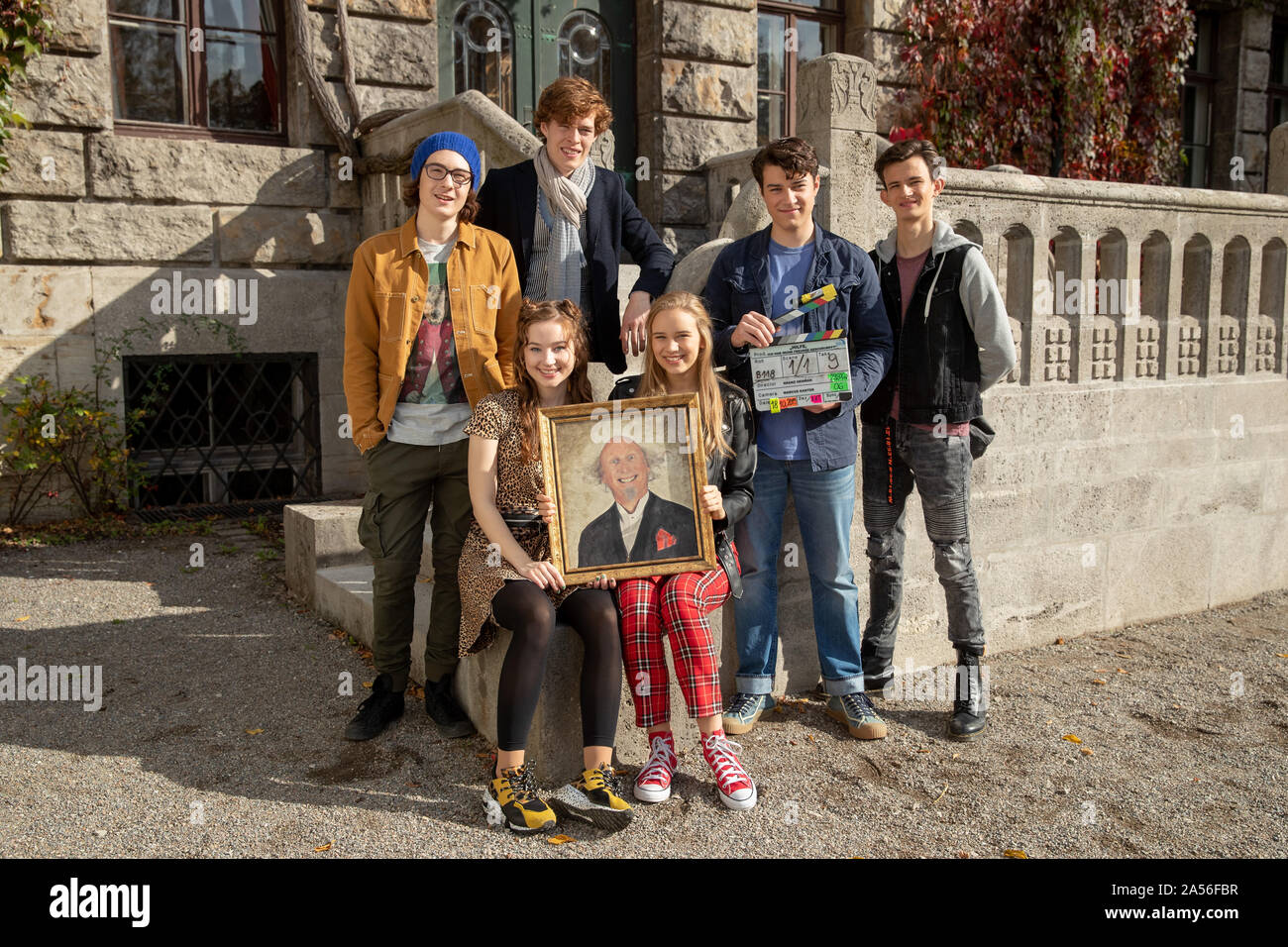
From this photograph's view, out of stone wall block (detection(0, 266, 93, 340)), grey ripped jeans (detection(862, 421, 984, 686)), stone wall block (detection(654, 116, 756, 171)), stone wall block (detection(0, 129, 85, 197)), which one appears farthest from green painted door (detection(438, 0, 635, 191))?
grey ripped jeans (detection(862, 421, 984, 686))

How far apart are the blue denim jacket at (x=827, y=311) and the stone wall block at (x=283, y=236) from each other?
449cm

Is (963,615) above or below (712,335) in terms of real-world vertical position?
below

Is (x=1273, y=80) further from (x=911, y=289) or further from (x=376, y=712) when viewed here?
(x=376, y=712)

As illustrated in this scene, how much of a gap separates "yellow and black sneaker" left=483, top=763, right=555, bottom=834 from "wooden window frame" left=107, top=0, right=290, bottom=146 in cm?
579

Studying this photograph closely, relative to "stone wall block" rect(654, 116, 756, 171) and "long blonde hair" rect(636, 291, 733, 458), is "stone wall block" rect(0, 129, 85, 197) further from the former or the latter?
"long blonde hair" rect(636, 291, 733, 458)

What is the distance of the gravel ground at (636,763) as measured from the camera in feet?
10.6

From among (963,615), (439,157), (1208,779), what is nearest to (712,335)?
(439,157)

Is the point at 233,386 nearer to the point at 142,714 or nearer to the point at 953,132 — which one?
the point at 142,714

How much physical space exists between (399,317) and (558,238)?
650mm

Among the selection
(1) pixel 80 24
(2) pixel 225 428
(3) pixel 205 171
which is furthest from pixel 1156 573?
(1) pixel 80 24

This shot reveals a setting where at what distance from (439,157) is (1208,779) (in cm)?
341

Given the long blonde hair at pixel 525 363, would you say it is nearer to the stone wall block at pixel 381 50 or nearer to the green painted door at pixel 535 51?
the stone wall block at pixel 381 50

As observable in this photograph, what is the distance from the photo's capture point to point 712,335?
3.85m

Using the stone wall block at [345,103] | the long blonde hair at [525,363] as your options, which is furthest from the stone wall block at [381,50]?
the long blonde hair at [525,363]
